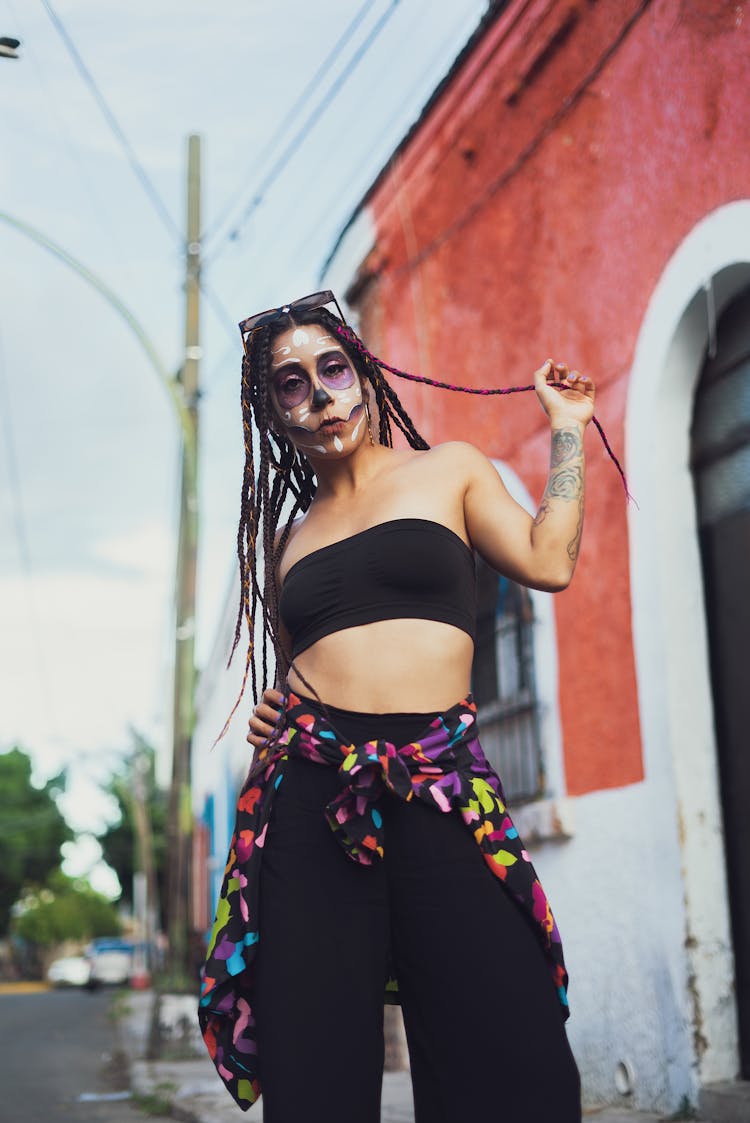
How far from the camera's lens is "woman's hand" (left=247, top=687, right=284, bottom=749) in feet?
8.36

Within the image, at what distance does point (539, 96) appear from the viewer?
675cm

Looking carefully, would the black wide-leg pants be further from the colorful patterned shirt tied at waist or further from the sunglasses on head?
the sunglasses on head

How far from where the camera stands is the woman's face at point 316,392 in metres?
2.62

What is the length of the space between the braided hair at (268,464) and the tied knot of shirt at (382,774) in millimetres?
345

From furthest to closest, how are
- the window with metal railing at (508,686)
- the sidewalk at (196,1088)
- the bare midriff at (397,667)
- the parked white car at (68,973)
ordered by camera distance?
the parked white car at (68,973)
the window with metal railing at (508,686)
the sidewalk at (196,1088)
the bare midriff at (397,667)

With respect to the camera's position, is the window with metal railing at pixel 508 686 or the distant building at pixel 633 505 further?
the window with metal railing at pixel 508 686

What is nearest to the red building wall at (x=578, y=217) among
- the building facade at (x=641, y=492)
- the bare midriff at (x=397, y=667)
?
the building facade at (x=641, y=492)

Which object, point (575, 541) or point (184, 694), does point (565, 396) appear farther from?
point (184, 694)

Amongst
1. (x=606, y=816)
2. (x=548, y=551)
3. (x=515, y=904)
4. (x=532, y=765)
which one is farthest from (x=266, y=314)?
(x=532, y=765)

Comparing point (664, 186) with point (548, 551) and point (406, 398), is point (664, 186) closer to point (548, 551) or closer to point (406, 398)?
point (406, 398)

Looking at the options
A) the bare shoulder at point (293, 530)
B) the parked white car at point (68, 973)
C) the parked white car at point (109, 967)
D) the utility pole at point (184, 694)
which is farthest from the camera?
the parked white car at point (68, 973)

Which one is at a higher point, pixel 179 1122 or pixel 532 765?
pixel 532 765

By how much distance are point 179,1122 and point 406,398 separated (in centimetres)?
410

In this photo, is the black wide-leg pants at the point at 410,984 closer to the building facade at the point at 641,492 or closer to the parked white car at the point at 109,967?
the building facade at the point at 641,492
